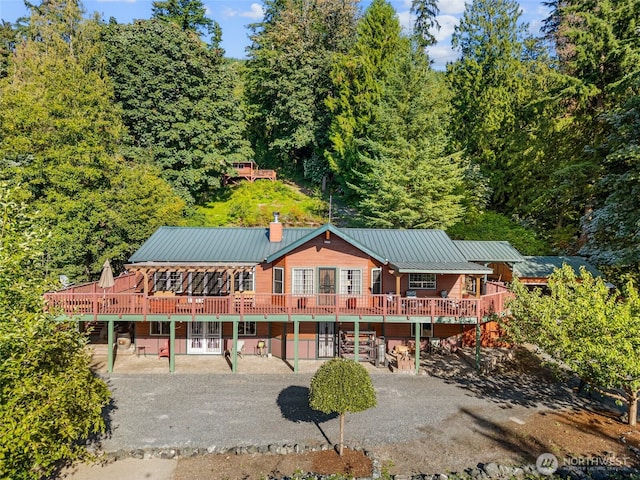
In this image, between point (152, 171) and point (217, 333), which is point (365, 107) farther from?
point (217, 333)

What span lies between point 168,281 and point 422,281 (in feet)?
41.1

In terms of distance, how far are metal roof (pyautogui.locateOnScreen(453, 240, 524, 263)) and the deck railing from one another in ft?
12.2

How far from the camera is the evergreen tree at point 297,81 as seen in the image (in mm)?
44406

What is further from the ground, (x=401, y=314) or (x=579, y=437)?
(x=401, y=314)

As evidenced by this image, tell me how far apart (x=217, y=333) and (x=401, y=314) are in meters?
9.05

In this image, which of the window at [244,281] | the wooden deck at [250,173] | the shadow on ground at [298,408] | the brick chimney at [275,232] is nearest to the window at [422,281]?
the brick chimney at [275,232]

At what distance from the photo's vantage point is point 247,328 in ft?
68.9

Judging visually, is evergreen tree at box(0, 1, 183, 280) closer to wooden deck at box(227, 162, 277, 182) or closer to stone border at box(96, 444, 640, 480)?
wooden deck at box(227, 162, 277, 182)

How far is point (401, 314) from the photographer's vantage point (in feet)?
61.3

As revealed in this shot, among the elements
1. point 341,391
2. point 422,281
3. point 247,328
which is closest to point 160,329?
point 247,328

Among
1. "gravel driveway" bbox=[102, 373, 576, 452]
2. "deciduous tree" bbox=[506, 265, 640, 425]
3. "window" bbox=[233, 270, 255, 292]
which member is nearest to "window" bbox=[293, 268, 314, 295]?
"window" bbox=[233, 270, 255, 292]

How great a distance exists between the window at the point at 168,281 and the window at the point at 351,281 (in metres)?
7.97

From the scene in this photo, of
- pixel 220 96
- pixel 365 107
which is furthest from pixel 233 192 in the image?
pixel 365 107

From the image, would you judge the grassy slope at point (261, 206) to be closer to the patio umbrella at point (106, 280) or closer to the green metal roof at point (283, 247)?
the green metal roof at point (283, 247)
